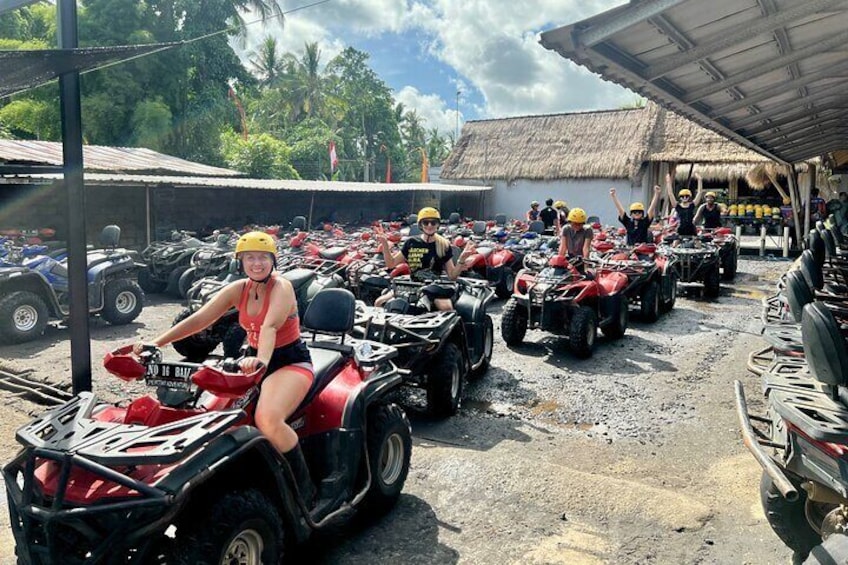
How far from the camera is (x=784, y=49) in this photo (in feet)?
19.8

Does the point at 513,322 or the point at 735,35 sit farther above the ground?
the point at 735,35

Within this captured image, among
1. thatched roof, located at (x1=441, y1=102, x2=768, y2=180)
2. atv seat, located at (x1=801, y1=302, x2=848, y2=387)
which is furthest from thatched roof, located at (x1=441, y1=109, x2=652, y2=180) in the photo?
atv seat, located at (x1=801, y1=302, x2=848, y2=387)

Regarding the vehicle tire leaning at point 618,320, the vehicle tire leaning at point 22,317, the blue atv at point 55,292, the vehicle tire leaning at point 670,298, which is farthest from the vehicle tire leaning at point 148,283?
the vehicle tire leaning at point 670,298

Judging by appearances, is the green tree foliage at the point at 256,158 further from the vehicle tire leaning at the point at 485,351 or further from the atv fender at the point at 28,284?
the vehicle tire leaning at the point at 485,351

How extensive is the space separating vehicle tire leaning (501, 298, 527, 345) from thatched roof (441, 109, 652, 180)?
1874 cm

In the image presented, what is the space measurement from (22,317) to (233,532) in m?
7.59

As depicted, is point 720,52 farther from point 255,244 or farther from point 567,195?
point 567,195

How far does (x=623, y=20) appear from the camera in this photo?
4.35 m

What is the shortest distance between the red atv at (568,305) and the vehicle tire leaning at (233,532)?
5.71 meters

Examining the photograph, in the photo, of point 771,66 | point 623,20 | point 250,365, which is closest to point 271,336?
point 250,365

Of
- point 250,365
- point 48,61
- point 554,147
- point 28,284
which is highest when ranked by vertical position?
point 554,147

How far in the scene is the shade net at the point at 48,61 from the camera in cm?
407

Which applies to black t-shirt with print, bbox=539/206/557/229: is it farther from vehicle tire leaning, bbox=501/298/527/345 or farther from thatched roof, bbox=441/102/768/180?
thatched roof, bbox=441/102/768/180

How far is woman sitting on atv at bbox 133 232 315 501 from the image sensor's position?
3207 mm
